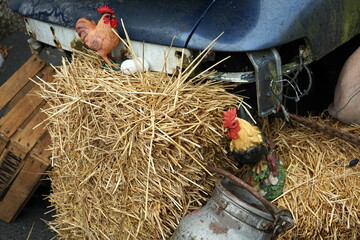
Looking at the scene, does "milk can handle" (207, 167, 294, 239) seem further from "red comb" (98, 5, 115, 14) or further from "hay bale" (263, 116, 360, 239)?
"red comb" (98, 5, 115, 14)

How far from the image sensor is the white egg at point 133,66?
2820mm

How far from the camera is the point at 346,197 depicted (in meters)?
2.81

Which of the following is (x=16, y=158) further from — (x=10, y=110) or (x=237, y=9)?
(x=237, y=9)

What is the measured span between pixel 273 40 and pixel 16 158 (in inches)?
86.0

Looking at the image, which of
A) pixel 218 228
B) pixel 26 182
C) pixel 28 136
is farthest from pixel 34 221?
pixel 218 228

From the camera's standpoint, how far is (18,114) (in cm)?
371

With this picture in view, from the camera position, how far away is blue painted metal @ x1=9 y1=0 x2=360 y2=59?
8.48 ft

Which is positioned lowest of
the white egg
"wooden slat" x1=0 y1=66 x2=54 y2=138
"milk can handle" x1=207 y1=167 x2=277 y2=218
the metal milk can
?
the metal milk can

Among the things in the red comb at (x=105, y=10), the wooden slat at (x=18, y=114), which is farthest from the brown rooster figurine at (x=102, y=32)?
the wooden slat at (x=18, y=114)

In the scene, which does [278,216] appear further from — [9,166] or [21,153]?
[9,166]

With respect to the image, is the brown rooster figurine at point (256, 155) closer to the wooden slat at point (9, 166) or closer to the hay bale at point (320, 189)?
the hay bale at point (320, 189)

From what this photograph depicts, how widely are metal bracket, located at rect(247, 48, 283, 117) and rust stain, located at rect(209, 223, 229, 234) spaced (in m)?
0.69

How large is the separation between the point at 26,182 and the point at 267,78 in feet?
6.84

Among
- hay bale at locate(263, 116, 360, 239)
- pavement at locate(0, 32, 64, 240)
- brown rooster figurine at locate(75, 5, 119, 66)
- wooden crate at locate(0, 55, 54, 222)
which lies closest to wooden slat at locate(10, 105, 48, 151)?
wooden crate at locate(0, 55, 54, 222)
